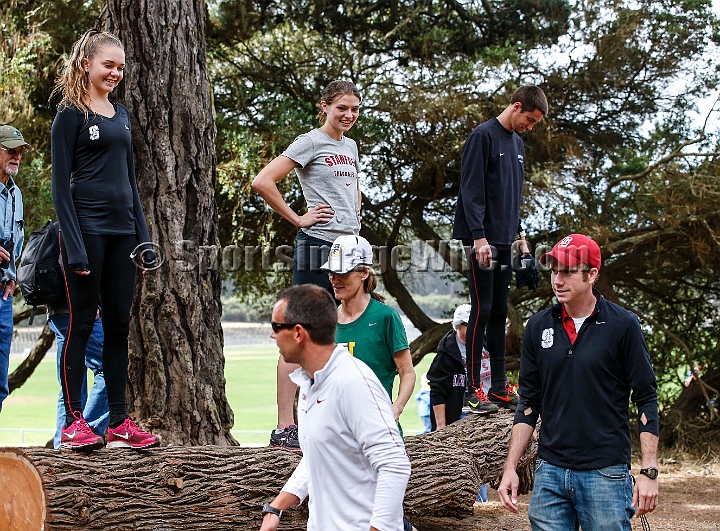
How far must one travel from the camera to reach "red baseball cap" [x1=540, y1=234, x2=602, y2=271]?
3.34 m

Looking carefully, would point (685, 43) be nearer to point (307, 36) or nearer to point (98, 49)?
point (307, 36)

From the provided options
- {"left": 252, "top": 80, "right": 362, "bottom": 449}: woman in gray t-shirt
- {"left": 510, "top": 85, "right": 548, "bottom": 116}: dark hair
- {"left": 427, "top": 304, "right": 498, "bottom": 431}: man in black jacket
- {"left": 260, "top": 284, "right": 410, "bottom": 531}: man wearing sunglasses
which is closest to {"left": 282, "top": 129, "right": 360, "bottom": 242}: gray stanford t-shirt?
{"left": 252, "top": 80, "right": 362, "bottom": 449}: woman in gray t-shirt

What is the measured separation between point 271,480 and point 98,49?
8.56ft

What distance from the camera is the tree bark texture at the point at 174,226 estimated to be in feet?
20.1

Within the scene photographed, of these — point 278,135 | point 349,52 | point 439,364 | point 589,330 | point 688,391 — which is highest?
point 349,52

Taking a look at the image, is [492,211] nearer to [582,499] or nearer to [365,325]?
[365,325]

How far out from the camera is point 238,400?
33719 millimetres

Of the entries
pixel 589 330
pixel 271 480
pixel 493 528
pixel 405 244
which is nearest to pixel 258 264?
pixel 405 244

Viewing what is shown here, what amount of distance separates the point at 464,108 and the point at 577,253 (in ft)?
26.7

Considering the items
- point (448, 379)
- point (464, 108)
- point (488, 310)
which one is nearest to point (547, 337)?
point (488, 310)

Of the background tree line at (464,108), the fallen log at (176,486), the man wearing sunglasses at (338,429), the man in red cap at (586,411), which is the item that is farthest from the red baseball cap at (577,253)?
the background tree line at (464,108)

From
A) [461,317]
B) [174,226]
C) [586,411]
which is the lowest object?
[586,411]

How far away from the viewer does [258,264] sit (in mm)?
13141

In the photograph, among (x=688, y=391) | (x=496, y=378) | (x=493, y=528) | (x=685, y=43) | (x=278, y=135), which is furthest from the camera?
(x=688, y=391)
